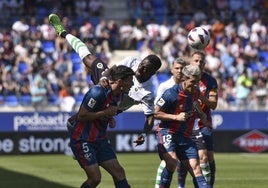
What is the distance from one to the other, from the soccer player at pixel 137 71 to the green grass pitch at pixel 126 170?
403cm

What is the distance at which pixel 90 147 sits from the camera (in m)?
12.1

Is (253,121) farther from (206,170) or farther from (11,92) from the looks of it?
(206,170)

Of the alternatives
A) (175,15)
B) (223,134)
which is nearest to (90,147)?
(223,134)

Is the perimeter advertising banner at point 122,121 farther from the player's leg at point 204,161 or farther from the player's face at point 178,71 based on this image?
the player's face at point 178,71

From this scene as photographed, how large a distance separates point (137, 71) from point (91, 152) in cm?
197

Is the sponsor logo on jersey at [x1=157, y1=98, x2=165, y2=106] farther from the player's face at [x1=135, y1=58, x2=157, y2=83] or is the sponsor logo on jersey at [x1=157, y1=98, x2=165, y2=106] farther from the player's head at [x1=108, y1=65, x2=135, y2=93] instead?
the player's head at [x1=108, y1=65, x2=135, y2=93]

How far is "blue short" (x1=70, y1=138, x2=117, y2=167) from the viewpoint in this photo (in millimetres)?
12000

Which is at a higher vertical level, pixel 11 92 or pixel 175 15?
pixel 175 15

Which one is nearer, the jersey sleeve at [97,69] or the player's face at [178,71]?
the jersey sleeve at [97,69]

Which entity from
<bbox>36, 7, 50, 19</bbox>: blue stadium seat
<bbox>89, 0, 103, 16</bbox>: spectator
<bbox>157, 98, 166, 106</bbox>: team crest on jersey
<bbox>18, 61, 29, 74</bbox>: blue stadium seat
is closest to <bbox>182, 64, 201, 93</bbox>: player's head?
<bbox>157, 98, 166, 106</bbox>: team crest on jersey

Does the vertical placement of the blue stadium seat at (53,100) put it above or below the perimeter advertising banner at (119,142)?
above

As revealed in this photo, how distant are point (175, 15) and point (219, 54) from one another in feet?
12.3

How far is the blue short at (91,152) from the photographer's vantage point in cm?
1200

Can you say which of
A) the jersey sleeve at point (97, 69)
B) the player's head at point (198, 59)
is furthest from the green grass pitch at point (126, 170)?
the jersey sleeve at point (97, 69)
